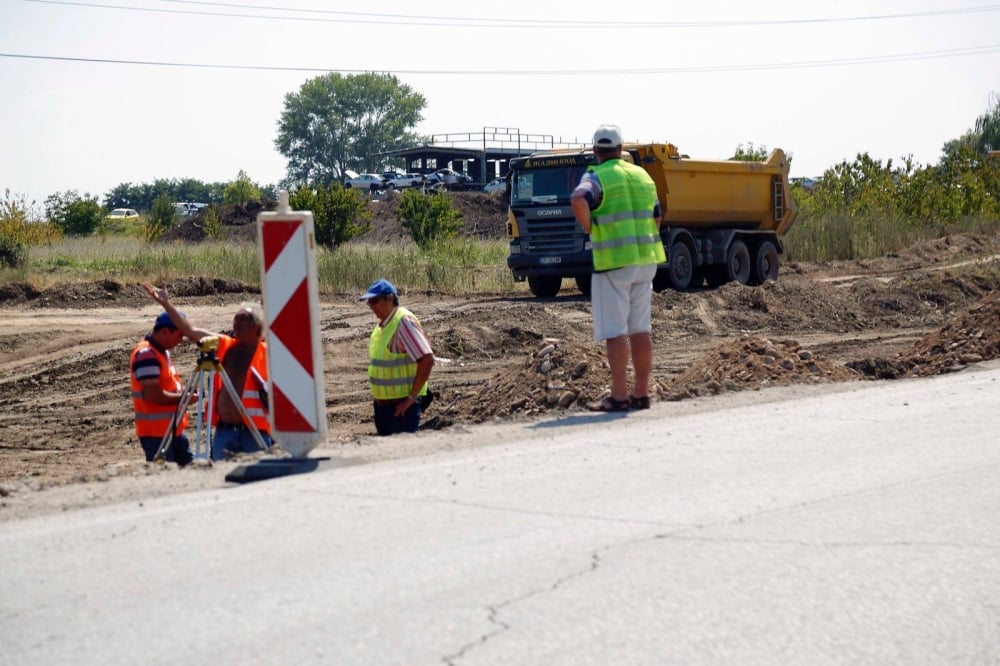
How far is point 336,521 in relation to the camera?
241 inches

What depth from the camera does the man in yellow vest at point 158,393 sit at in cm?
976

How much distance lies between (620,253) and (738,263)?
2041cm

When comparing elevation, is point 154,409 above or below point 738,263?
below

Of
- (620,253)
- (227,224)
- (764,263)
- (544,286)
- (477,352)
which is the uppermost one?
(227,224)

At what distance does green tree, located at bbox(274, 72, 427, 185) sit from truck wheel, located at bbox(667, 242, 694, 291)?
4062 inches

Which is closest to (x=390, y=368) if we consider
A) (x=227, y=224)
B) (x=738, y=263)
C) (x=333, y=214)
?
(x=738, y=263)

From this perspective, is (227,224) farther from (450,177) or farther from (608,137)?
(608,137)

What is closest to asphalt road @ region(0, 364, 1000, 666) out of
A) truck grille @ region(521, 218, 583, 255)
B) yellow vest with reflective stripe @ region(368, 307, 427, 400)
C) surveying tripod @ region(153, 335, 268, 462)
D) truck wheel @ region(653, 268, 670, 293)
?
surveying tripod @ region(153, 335, 268, 462)

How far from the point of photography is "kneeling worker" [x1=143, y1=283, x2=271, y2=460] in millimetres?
9461

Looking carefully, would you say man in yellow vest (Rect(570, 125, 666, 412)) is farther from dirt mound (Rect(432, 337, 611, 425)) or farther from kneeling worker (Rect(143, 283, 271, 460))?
kneeling worker (Rect(143, 283, 271, 460))

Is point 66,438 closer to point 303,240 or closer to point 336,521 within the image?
point 303,240

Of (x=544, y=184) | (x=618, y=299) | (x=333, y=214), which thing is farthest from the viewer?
(x=333, y=214)

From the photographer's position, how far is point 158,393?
9.88 metres

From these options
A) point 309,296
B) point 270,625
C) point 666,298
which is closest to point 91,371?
point 666,298
